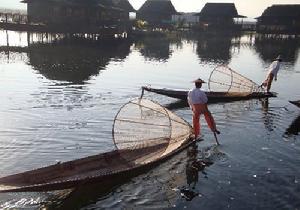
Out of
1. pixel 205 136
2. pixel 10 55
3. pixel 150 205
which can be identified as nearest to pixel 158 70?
pixel 10 55

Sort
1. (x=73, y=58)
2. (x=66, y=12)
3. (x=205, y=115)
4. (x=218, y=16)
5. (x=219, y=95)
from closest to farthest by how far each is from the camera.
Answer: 1. (x=205, y=115)
2. (x=219, y=95)
3. (x=73, y=58)
4. (x=66, y=12)
5. (x=218, y=16)

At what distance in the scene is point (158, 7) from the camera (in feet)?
290

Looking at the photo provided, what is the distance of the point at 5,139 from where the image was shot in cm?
1537

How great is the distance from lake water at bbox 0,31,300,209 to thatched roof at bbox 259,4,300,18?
54.3m

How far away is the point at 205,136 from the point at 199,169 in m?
3.47

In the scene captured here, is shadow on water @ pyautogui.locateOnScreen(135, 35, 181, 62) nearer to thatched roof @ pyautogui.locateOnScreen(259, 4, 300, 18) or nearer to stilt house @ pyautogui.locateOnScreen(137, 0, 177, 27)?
stilt house @ pyautogui.locateOnScreen(137, 0, 177, 27)

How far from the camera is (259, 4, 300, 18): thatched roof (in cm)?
8343

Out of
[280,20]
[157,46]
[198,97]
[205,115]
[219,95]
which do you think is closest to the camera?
[198,97]

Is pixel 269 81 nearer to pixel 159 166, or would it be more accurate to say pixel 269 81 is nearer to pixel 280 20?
pixel 159 166

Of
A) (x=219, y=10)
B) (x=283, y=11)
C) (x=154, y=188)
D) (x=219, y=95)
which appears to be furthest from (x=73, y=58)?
(x=283, y=11)

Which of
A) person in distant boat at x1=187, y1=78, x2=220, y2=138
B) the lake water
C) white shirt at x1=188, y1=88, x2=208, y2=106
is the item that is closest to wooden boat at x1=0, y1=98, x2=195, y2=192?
the lake water

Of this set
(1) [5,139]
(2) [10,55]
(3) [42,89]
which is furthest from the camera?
(2) [10,55]

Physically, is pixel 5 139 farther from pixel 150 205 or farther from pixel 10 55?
pixel 10 55

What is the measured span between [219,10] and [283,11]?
Result: 13.8 meters
